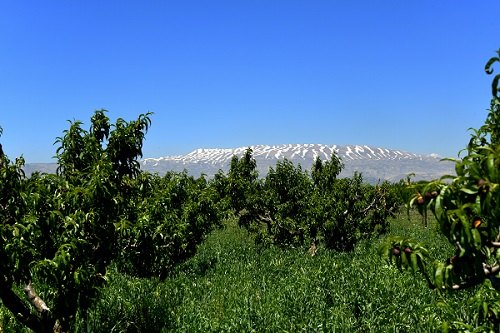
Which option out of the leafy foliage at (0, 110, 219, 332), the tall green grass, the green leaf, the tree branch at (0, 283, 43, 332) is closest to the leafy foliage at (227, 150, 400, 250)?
the tall green grass

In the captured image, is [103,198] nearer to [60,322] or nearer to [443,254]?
[60,322]

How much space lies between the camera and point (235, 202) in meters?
23.5

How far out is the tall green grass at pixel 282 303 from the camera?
956cm

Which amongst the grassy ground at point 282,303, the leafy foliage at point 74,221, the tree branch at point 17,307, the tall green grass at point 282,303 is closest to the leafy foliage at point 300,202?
the grassy ground at point 282,303

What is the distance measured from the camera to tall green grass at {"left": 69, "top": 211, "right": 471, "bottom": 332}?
9.56 meters

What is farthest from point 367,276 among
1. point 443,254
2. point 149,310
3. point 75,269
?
point 75,269

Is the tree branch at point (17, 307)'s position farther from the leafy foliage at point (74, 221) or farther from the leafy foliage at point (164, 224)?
the leafy foliage at point (164, 224)

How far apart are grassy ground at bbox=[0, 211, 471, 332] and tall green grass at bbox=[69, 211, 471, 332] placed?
0.02 m

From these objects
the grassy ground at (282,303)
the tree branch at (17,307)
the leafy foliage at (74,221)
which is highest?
the leafy foliage at (74,221)

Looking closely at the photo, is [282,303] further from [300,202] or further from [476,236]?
[300,202]

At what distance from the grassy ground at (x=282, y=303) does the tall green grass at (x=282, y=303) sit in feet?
0.08

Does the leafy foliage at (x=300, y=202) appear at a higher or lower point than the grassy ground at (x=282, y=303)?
higher

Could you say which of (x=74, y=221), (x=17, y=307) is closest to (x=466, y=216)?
(x=74, y=221)

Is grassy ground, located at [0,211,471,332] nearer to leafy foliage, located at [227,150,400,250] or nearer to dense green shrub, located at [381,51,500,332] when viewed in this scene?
dense green shrub, located at [381,51,500,332]
